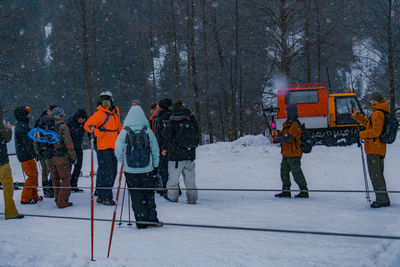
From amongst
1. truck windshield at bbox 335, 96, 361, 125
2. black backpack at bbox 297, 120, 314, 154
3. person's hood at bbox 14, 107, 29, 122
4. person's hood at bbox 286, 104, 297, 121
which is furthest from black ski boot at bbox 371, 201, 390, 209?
truck windshield at bbox 335, 96, 361, 125

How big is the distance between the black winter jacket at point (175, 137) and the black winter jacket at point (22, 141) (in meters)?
2.97

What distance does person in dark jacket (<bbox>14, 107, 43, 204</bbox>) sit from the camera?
7430 millimetres

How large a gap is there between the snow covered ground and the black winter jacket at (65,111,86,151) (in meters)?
1.26

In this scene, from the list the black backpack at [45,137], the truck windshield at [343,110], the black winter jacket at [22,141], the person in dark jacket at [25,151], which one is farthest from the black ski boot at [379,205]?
the truck windshield at [343,110]

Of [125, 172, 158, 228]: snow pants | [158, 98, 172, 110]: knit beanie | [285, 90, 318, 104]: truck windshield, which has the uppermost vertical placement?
[285, 90, 318, 104]: truck windshield

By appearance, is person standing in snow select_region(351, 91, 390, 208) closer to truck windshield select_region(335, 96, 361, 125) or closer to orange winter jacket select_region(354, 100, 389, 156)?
orange winter jacket select_region(354, 100, 389, 156)

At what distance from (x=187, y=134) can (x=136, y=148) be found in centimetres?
181

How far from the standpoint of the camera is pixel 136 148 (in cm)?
528

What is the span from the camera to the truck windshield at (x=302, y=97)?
16.1 metres

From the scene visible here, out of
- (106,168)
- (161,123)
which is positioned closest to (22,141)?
(106,168)

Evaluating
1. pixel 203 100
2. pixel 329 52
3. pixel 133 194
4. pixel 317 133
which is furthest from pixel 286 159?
pixel 203 100

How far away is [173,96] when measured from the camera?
32.9 m

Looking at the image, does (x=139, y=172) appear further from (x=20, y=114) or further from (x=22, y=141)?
(x=20, y=114)

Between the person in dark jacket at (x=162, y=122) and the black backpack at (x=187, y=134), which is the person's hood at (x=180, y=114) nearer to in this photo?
the black backpack at (x=187, y=134)
